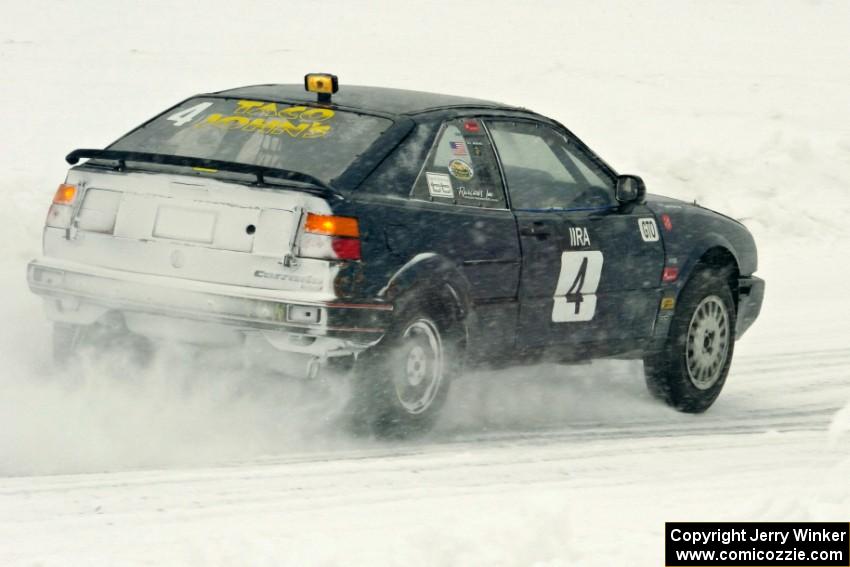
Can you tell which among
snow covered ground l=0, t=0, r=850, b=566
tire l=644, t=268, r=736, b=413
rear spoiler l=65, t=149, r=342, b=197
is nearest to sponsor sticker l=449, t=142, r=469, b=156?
rear spoiler l=65, t=149, r=342, b=197

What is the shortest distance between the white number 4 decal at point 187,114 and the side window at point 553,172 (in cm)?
144

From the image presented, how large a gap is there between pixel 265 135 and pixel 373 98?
2.14 feet

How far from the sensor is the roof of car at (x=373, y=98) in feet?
23.1

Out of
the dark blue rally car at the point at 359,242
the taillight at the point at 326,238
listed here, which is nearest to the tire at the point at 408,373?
→ the dark blue rally car at the point at 359,242

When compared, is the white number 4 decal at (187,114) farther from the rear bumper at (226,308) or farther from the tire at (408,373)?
the tire at (408,373)

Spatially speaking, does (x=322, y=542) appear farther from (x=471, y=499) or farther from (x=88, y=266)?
(x=88, y=266)

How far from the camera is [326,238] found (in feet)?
20.1

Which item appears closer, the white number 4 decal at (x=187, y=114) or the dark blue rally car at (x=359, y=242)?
the dark blue rally car at (x=359, y=242)

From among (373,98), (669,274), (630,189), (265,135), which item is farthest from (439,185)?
(669,274)

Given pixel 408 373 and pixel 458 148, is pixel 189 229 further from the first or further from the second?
pixel 458 148

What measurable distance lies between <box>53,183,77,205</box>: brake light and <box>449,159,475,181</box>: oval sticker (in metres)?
1.73

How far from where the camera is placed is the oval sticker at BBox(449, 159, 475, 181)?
22.9 ft

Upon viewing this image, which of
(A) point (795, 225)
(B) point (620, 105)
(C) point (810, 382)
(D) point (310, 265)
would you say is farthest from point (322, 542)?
(B) point (620, 105)

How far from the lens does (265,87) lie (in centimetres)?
760
